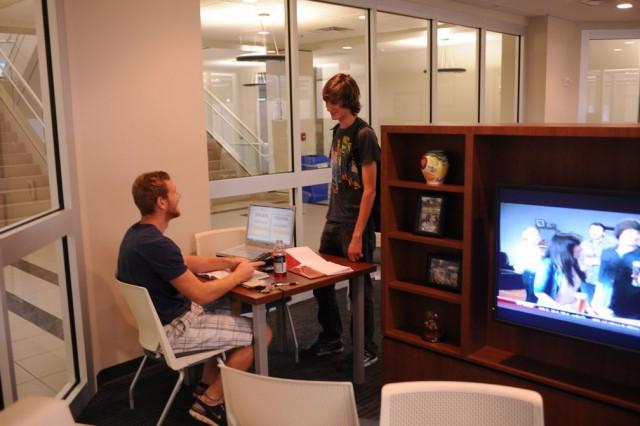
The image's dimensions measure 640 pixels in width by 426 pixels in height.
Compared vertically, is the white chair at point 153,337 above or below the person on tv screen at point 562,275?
below

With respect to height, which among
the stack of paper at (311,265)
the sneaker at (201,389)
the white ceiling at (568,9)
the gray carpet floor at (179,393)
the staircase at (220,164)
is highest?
the white ceiling at (568,9)

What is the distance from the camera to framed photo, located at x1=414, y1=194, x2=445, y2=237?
9.05ft

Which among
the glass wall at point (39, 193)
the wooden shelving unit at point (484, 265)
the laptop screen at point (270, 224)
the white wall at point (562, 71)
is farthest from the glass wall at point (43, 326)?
the white wall at point (562, 71)

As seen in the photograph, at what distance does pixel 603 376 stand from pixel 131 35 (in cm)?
306

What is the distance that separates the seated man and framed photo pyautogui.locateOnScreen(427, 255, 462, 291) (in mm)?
899

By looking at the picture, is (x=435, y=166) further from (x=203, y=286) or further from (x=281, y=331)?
(x=281, y=331)

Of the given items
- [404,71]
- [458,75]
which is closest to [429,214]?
[404,71]

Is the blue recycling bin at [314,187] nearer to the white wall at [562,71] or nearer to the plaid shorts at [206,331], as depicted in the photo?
the plaid shorts at [206,331]

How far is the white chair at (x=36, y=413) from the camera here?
1514 mm

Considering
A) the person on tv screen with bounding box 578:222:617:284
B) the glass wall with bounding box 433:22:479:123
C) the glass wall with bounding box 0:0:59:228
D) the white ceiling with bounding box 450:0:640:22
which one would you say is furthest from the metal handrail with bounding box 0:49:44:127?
the glass wall with bounding box 433:22:479:123

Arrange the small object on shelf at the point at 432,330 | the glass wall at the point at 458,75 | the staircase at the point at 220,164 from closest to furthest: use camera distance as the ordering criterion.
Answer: the small object on shelf at the point at 432,330
the staircase at the point at 220,164
the glass wall at the point at 458,75

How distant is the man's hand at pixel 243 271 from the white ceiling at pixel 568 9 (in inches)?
162

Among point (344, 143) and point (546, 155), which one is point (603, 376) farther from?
point (344, 143)

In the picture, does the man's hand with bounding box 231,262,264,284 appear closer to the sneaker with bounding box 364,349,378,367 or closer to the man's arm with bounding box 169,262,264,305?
the man's arm with bounding box 169,262,264,305
